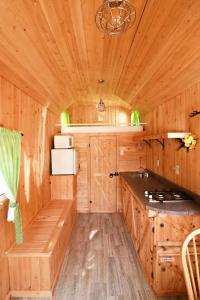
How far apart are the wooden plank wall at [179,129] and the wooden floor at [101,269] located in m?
1.29

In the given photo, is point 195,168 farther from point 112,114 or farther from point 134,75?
point 112,114

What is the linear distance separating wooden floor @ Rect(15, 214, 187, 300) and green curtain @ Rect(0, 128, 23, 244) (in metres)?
0.83

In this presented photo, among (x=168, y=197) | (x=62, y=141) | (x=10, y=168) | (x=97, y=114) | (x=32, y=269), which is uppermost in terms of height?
(x=97, y=114)

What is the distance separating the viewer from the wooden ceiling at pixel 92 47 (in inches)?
59.9

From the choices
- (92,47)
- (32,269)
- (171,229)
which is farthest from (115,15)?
(32,269)

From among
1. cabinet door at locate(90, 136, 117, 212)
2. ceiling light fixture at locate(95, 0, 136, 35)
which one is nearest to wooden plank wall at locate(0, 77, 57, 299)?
Answer: cabinet door at locate(90, 136, 117, 212)

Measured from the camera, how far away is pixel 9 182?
2211 mm

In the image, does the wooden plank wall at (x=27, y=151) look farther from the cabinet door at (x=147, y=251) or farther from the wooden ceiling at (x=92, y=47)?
the cabinet door at (x=147, y=251)

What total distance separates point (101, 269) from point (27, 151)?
1864mm

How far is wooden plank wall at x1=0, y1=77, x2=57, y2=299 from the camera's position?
219 centimetres

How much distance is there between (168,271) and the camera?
2133 mm

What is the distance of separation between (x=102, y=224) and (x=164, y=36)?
11.5 ft

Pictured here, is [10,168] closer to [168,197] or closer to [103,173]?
[168,197]

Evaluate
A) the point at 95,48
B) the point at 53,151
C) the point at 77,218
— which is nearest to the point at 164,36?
the point at 95,48
